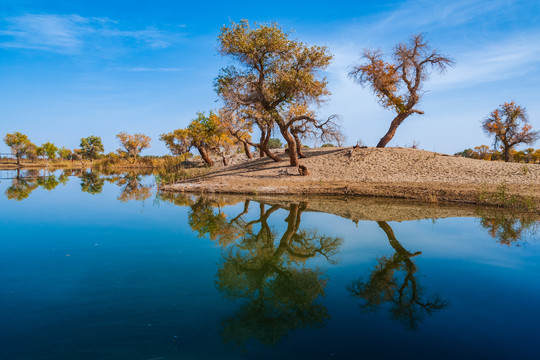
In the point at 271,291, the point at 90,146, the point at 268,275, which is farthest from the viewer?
the point at 90,146

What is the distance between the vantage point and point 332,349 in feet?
12.7

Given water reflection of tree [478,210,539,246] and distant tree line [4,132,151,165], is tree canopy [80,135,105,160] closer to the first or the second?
distant tree line [4,132,151,165]

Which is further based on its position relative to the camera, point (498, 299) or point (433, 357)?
point (498, 299)

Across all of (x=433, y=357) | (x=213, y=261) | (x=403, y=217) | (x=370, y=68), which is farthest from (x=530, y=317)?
(x=370, y=68)

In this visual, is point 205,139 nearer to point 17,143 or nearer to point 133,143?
point 133,143

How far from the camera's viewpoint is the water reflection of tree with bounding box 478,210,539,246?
363 inches

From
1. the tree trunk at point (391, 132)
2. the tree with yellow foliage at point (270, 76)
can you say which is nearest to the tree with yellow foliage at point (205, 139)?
the tree with yellow foliage at point (270, 76)

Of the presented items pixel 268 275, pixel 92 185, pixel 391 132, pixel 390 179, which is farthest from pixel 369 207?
pixel 92 185

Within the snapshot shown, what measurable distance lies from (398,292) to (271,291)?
2.29m

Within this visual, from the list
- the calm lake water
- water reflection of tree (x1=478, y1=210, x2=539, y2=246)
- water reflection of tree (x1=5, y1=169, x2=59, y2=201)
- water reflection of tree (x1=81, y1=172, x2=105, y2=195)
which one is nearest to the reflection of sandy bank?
water reflection of tree (x1=478, y1=210, x2=539, y2=246)

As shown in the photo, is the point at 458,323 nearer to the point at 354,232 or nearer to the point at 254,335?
the point at 254,335

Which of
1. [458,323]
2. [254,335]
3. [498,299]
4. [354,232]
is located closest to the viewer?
[254,335]

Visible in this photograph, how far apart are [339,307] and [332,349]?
3.78 ft

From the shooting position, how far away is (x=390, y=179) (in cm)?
1942
